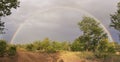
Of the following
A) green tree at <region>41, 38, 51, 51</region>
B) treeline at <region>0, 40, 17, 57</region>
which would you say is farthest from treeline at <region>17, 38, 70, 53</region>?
treeline at <region>0, 40, 17, 57</region>

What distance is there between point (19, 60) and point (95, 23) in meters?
47.3

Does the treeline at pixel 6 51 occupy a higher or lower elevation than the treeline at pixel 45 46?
lower

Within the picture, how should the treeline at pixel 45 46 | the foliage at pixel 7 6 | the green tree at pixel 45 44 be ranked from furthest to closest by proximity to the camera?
1. the green tree at pixel 45 44
2. the treeline at pixel 45 46
3. the foliage at pixel 7 6

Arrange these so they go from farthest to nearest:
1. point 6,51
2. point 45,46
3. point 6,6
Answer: point 45,46 → point 6,51 → point 6,6

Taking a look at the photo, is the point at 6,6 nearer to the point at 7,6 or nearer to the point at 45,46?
the point at 7,6

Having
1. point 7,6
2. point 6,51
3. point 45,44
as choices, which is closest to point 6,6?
point 7,6

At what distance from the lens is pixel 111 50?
83250 mm

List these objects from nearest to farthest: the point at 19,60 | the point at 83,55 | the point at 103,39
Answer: the point at 19,60, the point at 83,55, the point at 103,39

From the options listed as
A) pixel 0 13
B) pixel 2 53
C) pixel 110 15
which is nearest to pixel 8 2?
pixel 0 13

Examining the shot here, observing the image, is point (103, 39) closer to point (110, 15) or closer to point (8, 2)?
point (110, 15)

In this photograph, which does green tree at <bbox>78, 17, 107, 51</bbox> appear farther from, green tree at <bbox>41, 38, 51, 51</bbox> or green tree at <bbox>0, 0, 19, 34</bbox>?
green tree at <bbox>0, 0, 19, 34</bbox>

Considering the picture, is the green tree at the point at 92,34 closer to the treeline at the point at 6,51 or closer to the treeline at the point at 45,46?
the treeline at the point at 45,46

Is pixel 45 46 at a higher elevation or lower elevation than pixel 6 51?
higher

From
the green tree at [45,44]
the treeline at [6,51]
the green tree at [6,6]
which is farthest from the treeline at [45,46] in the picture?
the green tree at [6,6]
